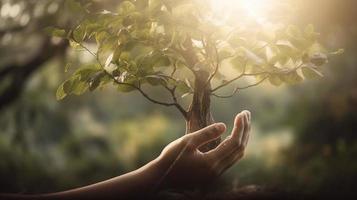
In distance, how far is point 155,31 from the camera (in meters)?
1.85

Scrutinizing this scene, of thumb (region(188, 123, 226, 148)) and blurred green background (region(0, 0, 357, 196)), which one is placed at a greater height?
thumb (region(188, 123, 226, 148))

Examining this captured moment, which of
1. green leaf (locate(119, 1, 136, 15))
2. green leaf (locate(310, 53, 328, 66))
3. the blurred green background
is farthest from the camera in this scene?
the blurred green background

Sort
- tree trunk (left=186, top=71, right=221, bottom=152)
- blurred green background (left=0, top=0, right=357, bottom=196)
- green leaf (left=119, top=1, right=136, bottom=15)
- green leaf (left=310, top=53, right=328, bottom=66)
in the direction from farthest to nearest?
blurred green background (left=0, top=0, right=357, bottom=196) → tree trunk (left=186, top=71, right=221, bottom=152) → green leaf (left=310, top=53, right=328, bottom=66) → green leaf (left=119, top=1, right=136, bottom=15)

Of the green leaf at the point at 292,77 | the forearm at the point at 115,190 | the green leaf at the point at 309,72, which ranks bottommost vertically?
the forearm at the point at 115,190

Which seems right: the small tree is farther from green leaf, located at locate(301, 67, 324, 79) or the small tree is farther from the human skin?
the human skin

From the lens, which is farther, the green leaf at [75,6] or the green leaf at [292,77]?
the green leaf at [292,77]

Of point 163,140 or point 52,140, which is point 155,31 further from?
point 52,140

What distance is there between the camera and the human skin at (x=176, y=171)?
1735 mm

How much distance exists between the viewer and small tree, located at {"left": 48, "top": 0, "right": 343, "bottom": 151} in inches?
68.0

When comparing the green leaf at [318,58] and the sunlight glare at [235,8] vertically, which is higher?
the sunlight glare at [235,8]

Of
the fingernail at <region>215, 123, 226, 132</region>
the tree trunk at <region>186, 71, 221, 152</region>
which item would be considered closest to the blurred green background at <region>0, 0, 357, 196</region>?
the tree trunk at <region>186, 71, 221, 152</region>

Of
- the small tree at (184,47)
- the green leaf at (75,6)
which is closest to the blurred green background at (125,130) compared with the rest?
the small tree at (184,47)

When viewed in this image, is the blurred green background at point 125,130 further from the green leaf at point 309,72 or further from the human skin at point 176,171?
the human skin at point 176,171

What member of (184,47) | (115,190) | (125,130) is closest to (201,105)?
(184,47)
